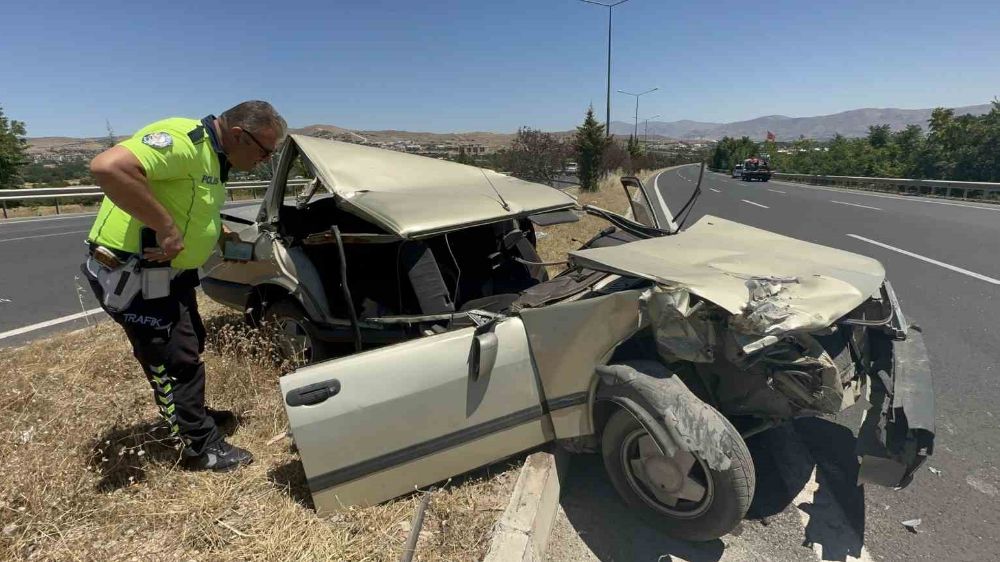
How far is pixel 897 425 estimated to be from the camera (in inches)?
87.0

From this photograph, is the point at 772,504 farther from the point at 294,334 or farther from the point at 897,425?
the point at 294,334

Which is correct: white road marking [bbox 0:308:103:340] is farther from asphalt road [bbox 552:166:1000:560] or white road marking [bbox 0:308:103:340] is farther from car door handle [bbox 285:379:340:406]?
asphalt road [bbox 552:166:1000:560]

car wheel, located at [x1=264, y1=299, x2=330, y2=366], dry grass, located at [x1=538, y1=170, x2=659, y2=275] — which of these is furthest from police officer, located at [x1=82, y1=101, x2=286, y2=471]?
dry grass, located at [x1=538, y1=170, x2=659, y2=275]

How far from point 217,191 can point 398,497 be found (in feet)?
5.23

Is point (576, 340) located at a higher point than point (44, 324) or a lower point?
higher

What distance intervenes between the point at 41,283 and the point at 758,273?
28.1 ft

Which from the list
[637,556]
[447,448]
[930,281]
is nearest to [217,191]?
[447,448]

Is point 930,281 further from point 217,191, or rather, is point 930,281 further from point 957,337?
point 217,191

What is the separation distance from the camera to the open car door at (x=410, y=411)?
85.7 inches

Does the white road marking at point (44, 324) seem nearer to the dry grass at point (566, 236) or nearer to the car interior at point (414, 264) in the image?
the car interior at point (414, 264)

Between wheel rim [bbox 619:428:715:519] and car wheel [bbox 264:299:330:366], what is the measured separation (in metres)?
2.06

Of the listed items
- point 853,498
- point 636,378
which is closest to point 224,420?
point 636,378

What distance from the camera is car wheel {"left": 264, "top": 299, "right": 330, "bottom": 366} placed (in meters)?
3.48

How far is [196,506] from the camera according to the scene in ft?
7.61
